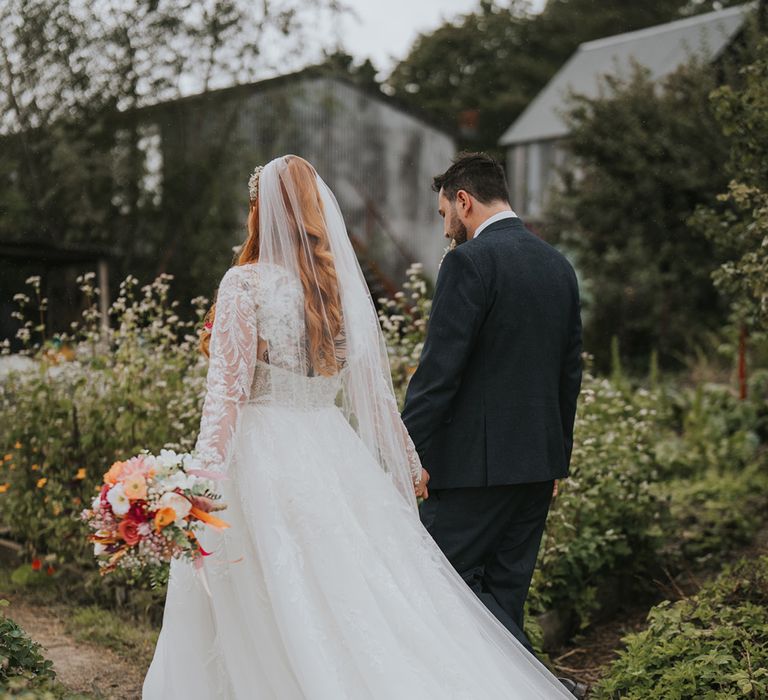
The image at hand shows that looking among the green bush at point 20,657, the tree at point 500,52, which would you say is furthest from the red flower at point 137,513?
the tree at point 500,52

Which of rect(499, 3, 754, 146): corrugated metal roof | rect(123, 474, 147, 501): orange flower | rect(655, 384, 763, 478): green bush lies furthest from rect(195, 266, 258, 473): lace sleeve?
rect(499, 3, 754, 146): corrugated metal roof

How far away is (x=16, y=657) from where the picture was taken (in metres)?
2.92

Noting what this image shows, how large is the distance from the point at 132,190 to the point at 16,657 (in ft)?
38.1

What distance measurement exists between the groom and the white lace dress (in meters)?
0.32

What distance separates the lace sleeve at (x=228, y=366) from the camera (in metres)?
2.94

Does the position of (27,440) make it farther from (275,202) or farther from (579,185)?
(579,185)

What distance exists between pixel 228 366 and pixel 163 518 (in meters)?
0.66

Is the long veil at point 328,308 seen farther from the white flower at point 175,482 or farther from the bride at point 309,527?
the white flower at point 175,482

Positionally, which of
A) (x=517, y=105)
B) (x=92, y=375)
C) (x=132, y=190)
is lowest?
(x=92, y=375)

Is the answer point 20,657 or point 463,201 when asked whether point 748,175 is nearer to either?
point 463,201

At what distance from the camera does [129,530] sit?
2486 millimetres

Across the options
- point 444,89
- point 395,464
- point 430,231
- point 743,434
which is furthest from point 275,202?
point 444,89

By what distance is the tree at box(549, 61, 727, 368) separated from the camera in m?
13.9

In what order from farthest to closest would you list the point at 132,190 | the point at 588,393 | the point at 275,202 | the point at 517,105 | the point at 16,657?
the point at 517,105
the point at 132,190
the point at 588,393
the point at 275,202
the point at 16,657
